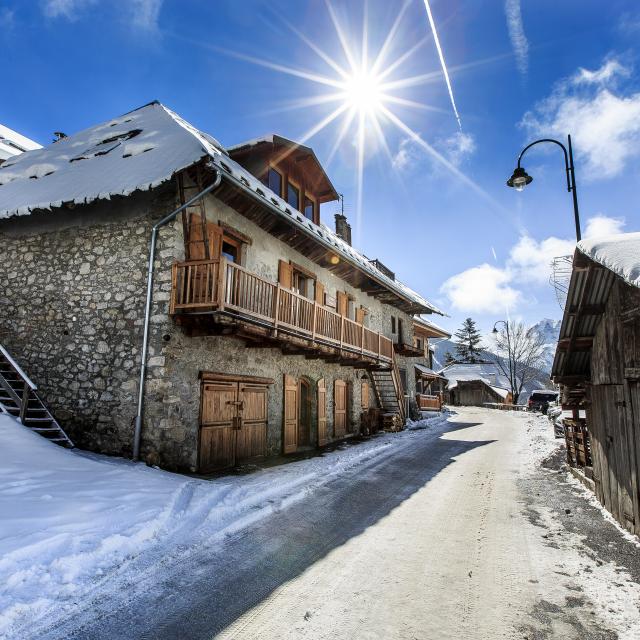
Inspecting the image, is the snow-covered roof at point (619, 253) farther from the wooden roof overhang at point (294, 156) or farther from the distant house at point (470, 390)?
the distant house at point (470, 390)

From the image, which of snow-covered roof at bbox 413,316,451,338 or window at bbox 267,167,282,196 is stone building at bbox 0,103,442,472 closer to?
window at bbox 267,167,282,196

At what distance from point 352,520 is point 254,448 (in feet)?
17.1

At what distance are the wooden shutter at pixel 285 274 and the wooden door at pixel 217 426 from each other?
3505mm

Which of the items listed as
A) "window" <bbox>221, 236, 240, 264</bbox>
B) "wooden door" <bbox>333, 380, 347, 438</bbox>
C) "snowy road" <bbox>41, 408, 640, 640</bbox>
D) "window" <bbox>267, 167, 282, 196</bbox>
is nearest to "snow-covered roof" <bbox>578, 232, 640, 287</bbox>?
"snowy road" <bbox>41, 408, 640, 640</bbox>

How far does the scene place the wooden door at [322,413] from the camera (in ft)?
46.5

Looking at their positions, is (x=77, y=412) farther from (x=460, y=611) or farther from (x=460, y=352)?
(x=460, y=352)

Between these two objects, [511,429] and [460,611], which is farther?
[511,429]

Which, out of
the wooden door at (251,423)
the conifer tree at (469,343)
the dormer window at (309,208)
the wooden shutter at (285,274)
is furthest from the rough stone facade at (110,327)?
the conifer tree at (469,343)

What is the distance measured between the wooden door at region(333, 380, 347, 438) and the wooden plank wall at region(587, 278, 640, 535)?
30.6ft

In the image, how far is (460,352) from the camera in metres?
68.7

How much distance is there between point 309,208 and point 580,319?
10038mm

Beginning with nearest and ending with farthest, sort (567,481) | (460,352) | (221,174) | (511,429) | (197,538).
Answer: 1. (197,538)
2. (221,174)
3. (567,481)
4. (511,429)
5. (460,352)

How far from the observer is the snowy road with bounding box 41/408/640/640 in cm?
338

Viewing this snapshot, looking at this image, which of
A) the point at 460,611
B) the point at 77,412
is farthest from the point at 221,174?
the point at 460,611
